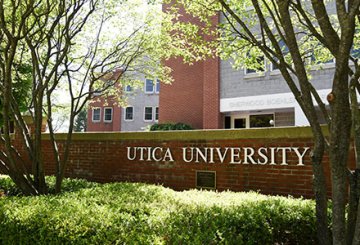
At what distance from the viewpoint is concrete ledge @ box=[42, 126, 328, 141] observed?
6.30 m

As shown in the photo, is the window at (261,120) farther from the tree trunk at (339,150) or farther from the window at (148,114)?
the window at (148,114)

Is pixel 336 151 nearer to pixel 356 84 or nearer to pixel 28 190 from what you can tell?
pixel 356 84

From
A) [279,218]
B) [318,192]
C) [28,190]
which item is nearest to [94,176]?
[28,190]

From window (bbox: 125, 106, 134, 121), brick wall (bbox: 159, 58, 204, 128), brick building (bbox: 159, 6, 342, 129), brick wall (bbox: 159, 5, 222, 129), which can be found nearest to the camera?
brick building (bbox: 159, 6, 342, 129)

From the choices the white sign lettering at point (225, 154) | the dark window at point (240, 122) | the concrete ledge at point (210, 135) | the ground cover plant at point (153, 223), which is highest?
the dark window at point (240, 122)

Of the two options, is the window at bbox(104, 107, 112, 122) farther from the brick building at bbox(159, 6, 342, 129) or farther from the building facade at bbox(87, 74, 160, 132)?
the brick building at bbox(159, 6, 342, 129)

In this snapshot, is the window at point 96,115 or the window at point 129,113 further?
the window at point 96,115

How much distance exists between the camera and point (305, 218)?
386cm

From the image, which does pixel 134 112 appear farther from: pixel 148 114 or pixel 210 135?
pixel 210 135

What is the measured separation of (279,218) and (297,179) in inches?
107

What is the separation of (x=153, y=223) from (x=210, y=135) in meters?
4.25

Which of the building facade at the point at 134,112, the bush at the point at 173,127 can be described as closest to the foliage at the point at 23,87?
the bush at the point at 173,127

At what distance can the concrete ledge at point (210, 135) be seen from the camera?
6.30 meters

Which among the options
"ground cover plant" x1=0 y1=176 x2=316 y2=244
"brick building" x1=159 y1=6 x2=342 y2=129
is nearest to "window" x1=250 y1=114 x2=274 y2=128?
"brick building" x1=159 y1=6 x2=342 y2=129
